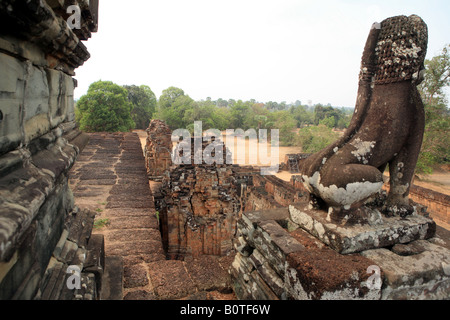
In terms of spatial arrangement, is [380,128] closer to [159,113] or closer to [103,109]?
[103,109]

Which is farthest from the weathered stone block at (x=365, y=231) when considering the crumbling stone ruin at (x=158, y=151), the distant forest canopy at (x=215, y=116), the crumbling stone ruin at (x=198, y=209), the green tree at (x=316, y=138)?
the green tree at (x=316, y=138)

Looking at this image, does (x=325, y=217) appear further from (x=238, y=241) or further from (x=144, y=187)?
(x=144, y=187)

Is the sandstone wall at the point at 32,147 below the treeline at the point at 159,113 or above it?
below

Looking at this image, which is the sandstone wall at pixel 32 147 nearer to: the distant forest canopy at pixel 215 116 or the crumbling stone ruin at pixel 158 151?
the crumbling stone ruin at pixel 158 151

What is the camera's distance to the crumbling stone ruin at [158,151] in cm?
1159

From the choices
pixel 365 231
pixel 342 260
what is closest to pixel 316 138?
pixel 365 231

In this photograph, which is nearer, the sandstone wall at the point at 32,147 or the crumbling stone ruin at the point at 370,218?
the sandstone wall at the point at 32,147

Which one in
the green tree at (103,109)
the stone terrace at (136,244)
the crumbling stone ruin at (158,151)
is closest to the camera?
the stone terrace at (136,244)

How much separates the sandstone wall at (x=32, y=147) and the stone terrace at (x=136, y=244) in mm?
835

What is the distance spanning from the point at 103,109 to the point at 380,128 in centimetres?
2231

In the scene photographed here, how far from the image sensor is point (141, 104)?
33.0 meters
